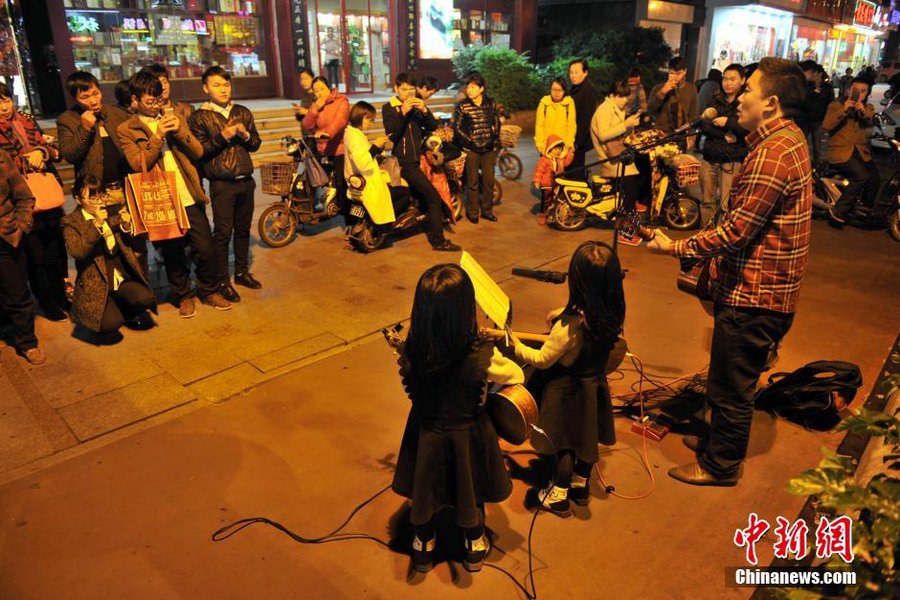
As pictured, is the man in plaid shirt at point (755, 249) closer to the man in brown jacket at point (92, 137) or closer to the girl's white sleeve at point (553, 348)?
the girl's white sleeve at point (553, 348)

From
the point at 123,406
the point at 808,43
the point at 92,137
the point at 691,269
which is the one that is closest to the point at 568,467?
the point at 691,269

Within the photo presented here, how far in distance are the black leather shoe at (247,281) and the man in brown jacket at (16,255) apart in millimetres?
1875

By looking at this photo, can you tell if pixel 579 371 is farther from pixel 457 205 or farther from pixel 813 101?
pixel 813 101

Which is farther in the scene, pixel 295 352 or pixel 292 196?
pixel 292 196

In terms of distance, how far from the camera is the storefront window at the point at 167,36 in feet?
43.9

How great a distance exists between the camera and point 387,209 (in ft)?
24.3

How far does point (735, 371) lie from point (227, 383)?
3348 millimetres

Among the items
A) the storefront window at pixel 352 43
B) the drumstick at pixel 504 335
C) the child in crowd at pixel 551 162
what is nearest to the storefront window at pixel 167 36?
the storefront window at pixel 352 43

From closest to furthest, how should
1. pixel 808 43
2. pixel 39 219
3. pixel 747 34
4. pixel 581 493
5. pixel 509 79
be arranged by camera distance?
pixel 581 493
pixel 39 219
pixel 509 79
pixel 747 34
pixel 808 43

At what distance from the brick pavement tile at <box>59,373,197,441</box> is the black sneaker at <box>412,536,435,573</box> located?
2.19 m

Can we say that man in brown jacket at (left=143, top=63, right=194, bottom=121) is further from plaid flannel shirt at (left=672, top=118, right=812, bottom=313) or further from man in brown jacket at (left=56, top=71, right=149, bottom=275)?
plaid flannel shirt at (left=672, top=118, right=812, bottom=313)

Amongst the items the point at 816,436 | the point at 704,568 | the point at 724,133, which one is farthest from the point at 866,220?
the point at 704,568

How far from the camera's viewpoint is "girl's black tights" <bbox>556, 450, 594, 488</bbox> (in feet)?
10.8

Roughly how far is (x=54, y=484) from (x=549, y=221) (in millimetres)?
6528
